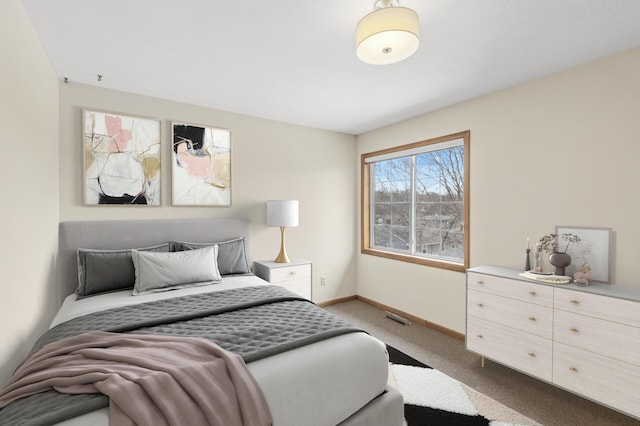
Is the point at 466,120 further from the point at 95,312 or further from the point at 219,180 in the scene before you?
the point at 95,312

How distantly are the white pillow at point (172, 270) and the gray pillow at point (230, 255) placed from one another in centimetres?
22

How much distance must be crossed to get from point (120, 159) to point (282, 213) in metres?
1.67

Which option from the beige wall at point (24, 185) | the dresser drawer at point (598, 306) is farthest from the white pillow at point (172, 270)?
the dresser drawer at point (598, 306)

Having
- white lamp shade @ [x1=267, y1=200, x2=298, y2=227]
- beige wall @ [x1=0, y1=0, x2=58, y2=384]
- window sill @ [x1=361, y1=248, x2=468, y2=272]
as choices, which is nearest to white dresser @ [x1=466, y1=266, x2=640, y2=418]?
window sill @ [x1=361, y1=248, x2=468, y2=272]

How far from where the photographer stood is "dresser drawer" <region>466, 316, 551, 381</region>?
2205mm

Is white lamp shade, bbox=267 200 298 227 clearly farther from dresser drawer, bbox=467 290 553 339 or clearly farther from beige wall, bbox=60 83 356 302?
dresser drawer, bbox=467 290 553 339

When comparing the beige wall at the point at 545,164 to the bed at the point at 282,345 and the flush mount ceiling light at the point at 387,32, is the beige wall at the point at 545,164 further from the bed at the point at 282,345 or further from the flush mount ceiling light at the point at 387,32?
the bed at the point at 282,345

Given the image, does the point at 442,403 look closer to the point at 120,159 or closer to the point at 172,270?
the point at 172,270

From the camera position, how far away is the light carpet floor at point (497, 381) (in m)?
2.01

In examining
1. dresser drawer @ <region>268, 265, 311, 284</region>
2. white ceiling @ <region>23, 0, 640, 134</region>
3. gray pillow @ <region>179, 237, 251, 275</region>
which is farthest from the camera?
dresser drawer @ <region>268, 265, 311, 284</region>

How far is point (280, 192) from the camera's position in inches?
153

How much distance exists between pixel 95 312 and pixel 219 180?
1.83 m

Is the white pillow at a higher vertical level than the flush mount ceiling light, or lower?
lower

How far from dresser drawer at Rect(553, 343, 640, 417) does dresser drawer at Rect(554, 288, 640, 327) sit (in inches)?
10.1
